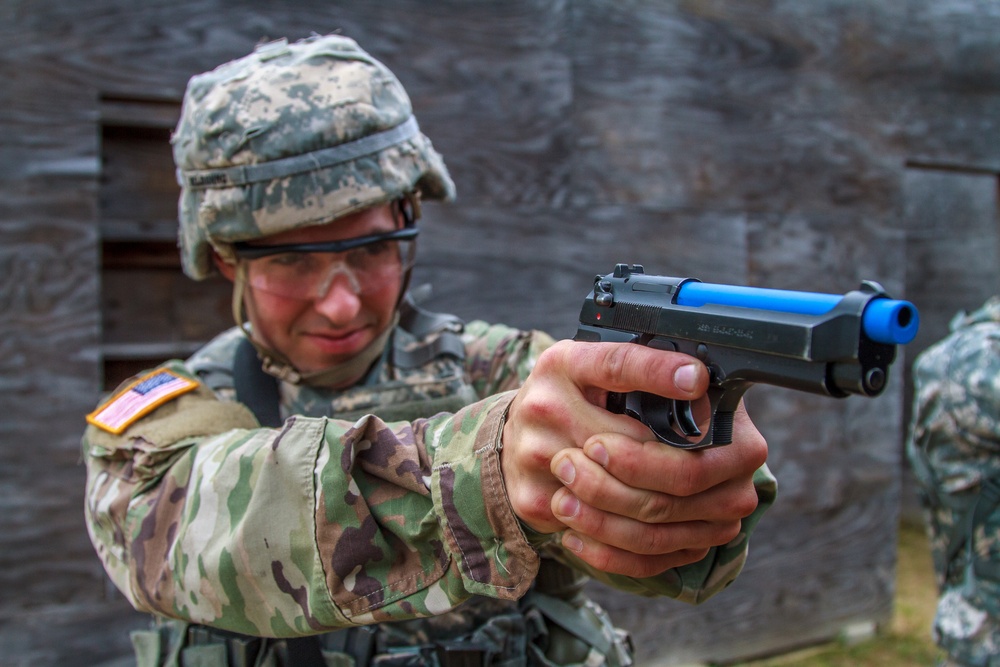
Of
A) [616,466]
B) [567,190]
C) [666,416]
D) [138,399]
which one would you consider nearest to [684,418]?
[666,416]

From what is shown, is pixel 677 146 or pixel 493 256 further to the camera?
pixel 677 146

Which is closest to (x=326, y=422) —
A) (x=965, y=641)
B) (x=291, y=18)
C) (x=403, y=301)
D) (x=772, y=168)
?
(x=403, y=301)

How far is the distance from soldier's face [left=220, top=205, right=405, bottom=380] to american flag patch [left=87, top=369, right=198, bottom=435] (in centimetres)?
26

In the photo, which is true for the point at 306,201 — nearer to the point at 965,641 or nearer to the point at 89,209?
the point at 89,209

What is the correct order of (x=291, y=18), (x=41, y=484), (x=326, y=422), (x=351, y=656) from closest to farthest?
(x=326, y=422) < (x=351, y=656) < (x=41, y=484) < (x=291, y=18)

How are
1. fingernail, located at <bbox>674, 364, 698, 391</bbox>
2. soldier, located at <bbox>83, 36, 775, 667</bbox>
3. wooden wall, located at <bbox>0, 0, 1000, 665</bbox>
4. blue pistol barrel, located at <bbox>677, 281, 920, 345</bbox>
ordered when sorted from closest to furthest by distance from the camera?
blue pistol barrel, located at <bbox>677, 281, 920, 345</bbox>, fingernail, located at <bbox>674, 364, 698, 391</bbox>, soldier, located at <bbox>83, 36, 775, 667</bbox>, wooden wall, located at <bbox>0, 0, 1000, 665</bbox>

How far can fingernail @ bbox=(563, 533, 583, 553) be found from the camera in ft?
3.93

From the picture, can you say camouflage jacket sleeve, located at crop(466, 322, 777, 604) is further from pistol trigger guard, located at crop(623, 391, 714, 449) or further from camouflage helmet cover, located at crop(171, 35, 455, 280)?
camouflage helmet cover, located at crop(171, 35, 455, 280)

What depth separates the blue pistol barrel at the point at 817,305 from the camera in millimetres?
916

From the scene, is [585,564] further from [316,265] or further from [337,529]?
[316,265]

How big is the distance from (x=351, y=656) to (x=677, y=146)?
3284 mm

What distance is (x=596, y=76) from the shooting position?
13.3 ft

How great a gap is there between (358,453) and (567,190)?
2.83 m

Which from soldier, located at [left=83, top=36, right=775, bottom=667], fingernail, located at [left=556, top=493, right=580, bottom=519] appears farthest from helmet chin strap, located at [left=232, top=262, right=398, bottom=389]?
fingernail, located at [left=556, top=493, right=580, bottom=519]
